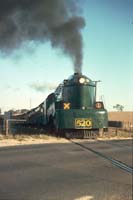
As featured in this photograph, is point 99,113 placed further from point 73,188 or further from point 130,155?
point 73,188

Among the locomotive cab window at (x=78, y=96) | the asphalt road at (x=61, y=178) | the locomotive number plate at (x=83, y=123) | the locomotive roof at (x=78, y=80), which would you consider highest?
the locomotive roof at (x=78, y=80)

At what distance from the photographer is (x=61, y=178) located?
1121 centimetres

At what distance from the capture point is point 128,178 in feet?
37.3

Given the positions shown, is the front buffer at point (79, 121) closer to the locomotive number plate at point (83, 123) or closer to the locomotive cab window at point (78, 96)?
the locomotive number plate at point (83, 123)

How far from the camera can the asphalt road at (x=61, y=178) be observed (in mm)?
9336

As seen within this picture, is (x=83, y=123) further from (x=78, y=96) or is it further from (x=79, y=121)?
(x=78, y=96)

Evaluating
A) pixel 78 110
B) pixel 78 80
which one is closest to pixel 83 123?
pixel 78 110

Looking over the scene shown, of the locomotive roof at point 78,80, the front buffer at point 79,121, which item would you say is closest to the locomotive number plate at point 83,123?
the front buffer at point 79,121

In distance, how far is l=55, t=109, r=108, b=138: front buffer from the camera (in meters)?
25.0

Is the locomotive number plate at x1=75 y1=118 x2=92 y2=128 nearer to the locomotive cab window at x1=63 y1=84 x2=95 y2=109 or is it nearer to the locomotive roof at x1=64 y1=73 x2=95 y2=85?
the locomotive cab window at x1=63 y1=84 x2=95 y2=109

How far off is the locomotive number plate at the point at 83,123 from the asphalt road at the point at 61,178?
8.63 meters

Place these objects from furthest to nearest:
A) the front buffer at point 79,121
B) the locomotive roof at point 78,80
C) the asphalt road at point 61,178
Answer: the locomotive roof at point 78,80
the front buffer at point 79,121
the asphalt road at point 61,178

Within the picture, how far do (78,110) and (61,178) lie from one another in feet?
45.8

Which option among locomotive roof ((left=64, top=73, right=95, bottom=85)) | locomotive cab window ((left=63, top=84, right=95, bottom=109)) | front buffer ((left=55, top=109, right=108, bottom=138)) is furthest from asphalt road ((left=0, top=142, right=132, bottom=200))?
locomotive roof ((left=64, top=73, right=95, bottom=85))
